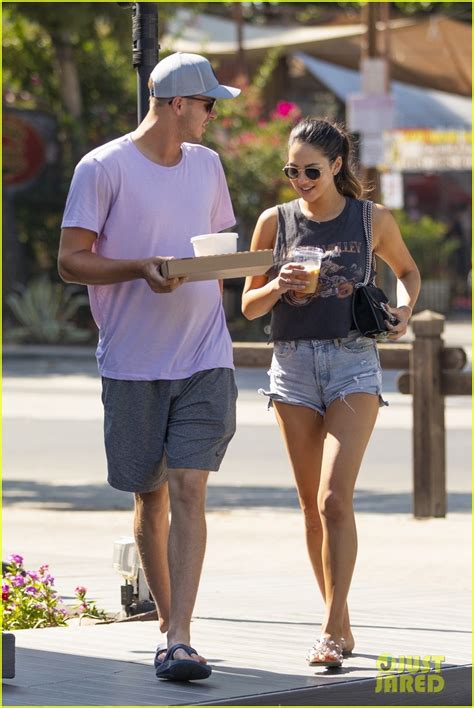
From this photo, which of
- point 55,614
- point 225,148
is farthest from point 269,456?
point 225,148

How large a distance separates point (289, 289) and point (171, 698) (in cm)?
143

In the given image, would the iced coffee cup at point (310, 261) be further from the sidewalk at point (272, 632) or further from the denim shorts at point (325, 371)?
the sidewalk at point (272, 632)

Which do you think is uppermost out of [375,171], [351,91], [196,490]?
[351,91]

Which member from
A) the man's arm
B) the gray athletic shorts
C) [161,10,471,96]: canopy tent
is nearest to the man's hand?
the man's arm

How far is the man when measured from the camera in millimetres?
5441

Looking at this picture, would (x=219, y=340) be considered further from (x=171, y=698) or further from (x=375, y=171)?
(x=375, y=171)

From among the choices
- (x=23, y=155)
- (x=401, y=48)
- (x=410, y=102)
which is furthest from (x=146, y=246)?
(x=410, y=102)

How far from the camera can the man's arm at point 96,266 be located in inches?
206

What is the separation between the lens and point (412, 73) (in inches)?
1437

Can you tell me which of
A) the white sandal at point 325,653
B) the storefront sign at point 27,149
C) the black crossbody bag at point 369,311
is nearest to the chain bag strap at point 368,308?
the black crossbody bag at point 369,311

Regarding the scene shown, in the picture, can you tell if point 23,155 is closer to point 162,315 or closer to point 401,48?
point 401,48

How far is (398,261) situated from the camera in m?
6.07

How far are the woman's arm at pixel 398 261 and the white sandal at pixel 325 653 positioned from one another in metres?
1.08

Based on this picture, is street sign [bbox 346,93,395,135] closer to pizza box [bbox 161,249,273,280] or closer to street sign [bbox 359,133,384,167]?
street sign [bbox 359,133,384,167]
